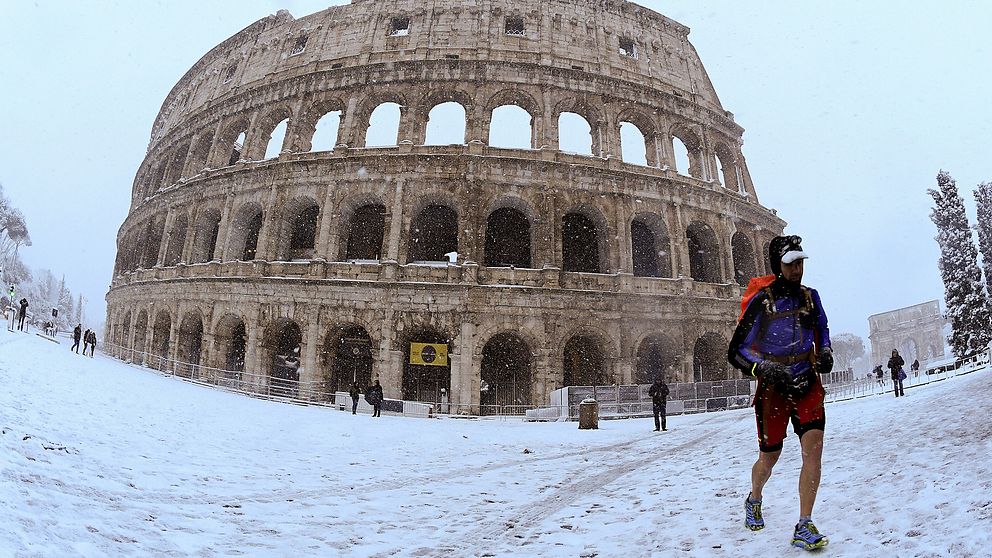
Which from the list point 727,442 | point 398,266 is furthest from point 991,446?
point 398,266

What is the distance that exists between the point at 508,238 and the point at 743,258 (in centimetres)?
1260

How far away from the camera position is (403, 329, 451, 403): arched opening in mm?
20125

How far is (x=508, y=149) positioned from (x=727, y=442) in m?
15.7

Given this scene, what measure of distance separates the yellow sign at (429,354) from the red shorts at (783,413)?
54.7 feet

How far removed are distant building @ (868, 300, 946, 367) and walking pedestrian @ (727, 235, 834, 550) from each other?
4923 cm

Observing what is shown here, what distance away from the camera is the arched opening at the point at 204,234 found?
2450 cm

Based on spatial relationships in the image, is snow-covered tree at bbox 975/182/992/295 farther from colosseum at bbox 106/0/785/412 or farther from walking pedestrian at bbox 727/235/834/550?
walking pedestrian at bbox 727/235/834/550

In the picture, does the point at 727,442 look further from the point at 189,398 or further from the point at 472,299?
the point at 189,398

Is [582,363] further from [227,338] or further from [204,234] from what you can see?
[204,234]

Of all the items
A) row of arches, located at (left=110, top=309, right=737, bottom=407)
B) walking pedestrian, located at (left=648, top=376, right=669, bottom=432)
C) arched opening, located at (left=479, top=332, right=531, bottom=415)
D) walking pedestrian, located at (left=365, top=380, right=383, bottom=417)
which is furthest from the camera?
arched opening, located at (left=479, top=332, right=531, bottom=415)

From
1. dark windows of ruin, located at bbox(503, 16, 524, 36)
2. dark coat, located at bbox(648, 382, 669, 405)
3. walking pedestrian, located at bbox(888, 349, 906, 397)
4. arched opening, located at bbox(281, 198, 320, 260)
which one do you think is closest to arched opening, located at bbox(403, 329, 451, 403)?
arched opening, located at bbox(281, 198, 320, 260)

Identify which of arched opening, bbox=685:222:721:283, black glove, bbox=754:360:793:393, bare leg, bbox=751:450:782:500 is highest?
arched opening, bbox=685:222:721:283

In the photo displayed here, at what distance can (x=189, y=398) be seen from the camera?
13453 mm

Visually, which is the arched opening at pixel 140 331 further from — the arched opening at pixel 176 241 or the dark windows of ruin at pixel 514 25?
the dark windows of ruin at pixel 514 25
